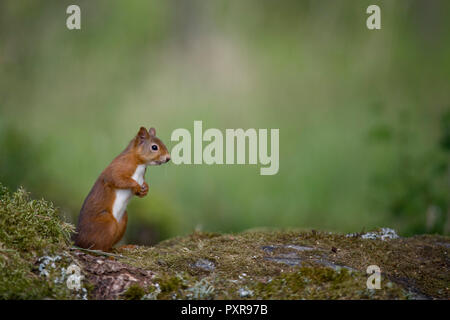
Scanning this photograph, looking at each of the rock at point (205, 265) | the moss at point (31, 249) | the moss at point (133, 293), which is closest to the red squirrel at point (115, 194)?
the moss at point (31, 249)

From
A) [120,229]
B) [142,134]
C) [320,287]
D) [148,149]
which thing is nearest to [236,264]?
[320,287]

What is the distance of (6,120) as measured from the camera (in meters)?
6.94

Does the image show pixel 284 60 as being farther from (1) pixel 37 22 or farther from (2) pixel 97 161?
(1) pixel 37 22

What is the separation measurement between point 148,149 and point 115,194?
50 centimetres

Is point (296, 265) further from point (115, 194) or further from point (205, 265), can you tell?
point (115, 194)

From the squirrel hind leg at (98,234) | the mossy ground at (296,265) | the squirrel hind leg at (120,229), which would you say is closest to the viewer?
the mossy ground at (296,265)

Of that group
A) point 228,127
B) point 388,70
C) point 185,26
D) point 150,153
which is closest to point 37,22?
point 185,26

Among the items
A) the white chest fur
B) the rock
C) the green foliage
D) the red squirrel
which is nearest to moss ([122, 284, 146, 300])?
the green foliage

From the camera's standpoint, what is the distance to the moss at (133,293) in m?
2.52

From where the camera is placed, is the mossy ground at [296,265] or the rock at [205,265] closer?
the mossy ground at [296,265]

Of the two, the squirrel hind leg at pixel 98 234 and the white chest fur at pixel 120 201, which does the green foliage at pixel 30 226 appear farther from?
the white chest fur at pixel 120 201

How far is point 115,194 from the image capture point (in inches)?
150

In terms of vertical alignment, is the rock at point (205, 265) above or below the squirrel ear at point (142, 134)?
below

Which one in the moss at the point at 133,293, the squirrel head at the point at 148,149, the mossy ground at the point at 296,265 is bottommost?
the mossy ground at the point at 296,265
